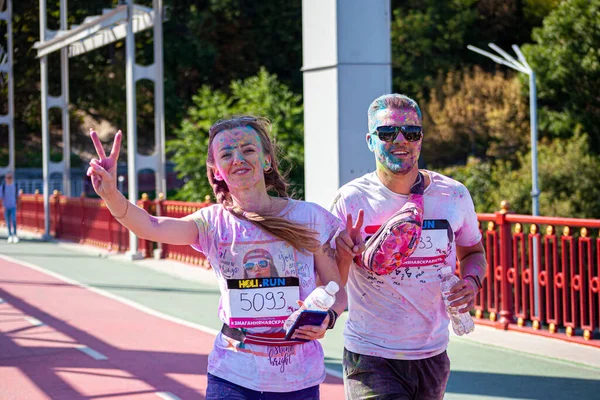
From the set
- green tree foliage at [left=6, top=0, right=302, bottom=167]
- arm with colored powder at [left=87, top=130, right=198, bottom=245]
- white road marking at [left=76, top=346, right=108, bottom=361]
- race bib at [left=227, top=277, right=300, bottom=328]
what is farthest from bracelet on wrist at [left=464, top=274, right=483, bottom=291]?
green tree foliage at [left=6, top=0, right=302, bottom=167]

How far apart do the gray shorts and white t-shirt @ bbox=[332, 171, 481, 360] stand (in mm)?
36

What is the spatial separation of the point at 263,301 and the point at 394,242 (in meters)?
0.63

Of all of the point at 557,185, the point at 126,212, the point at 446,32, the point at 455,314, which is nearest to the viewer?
the point at 126,212

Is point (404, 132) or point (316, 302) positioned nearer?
point (316, 302)

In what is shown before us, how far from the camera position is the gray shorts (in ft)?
13.1

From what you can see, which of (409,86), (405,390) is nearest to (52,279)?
(405,390)

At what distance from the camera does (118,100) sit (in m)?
46.2

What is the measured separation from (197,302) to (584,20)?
31.4 m

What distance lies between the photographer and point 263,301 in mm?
3586

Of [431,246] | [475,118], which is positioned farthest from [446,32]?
[431,246]

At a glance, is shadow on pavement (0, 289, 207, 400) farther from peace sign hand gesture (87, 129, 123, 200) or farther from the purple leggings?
peace sign hand gesture (87, 129, 123, 200)

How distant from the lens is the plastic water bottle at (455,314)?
158 inches

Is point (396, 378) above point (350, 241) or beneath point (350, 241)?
beneath

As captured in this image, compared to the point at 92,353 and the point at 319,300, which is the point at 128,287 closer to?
the point at 92,353
